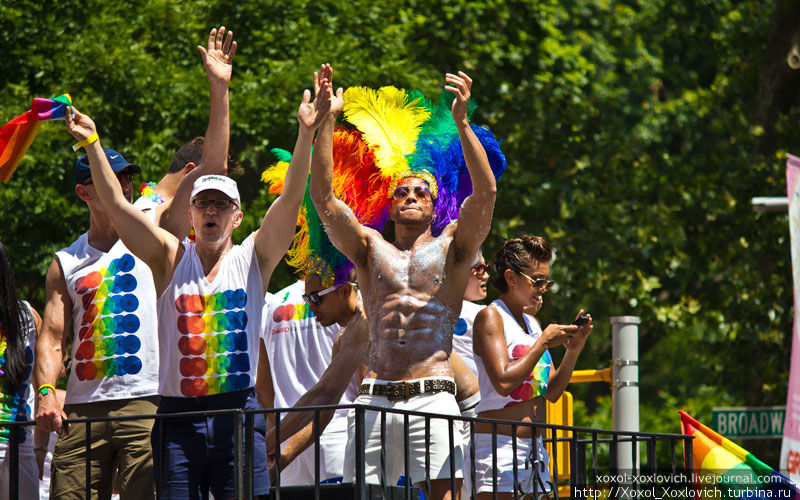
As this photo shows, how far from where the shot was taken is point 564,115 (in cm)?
1374

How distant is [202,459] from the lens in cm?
471

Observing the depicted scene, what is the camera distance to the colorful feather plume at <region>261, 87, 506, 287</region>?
5.79 m

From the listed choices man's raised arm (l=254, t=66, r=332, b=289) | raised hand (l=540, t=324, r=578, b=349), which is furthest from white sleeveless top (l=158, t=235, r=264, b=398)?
raised hand (l=540, t=324, r=578, b=349)

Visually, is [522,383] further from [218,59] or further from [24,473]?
[24,473]

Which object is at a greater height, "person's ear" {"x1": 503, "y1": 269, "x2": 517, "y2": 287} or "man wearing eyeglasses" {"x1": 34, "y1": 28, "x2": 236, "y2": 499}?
"person's ear" {"x1": 503, "y1": 269, "x2": 517, "y2": 287}

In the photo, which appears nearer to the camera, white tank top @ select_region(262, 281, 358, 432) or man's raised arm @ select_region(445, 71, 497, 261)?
Result: man's raised arm @ select_region(445, 71, 497, 261)

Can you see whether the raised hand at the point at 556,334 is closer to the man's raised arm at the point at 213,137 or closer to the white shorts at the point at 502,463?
the white shorts at the point at 502,463

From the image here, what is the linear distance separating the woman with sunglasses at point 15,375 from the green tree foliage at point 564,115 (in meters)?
3.90

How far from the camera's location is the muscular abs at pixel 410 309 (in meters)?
5.17

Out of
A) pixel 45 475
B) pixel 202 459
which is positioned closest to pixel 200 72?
pixel 45 475

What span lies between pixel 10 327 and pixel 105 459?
0.71 meters

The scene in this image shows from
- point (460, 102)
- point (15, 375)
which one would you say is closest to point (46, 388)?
point (15, 375)

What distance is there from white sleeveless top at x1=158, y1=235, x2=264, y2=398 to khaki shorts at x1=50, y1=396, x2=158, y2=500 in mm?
521

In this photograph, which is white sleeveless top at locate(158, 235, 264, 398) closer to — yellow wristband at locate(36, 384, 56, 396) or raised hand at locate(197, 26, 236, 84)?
yellow wristband at locate(36, 384, 56, 396)
